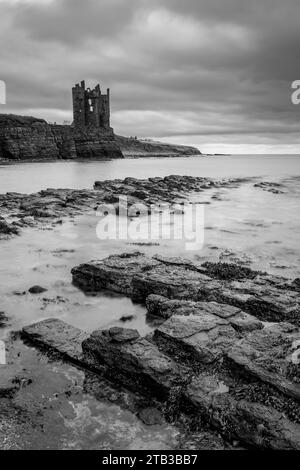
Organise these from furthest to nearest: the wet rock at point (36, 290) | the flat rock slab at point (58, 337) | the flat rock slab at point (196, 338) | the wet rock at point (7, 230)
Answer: the wet rock at point (7, 230) → the wet rock at point (36, 290) → the flat rock slab at point (58, 337) → the flat rock slab at point (196, 338)

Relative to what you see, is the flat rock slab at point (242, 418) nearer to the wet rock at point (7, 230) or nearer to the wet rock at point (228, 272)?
the wet rock at point (228, 272)

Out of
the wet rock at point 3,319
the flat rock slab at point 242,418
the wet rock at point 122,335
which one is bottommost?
the flat rock slab at point 242,418

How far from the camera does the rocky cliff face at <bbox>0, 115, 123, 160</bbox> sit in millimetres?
113938

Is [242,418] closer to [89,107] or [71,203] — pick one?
[71,203]

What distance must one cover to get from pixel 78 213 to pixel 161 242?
850 centimetres

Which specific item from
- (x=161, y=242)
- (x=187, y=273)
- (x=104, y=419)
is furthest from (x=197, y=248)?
(x=104, y=419)

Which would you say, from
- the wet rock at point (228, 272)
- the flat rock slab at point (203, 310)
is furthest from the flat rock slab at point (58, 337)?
the wet rock at point (228, 272)

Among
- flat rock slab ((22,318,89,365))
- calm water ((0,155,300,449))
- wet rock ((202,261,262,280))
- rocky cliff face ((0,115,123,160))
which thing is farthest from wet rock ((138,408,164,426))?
rocky cliff face ((0,115,123,160))

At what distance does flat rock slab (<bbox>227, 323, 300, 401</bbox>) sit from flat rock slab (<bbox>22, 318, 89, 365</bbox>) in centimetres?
279

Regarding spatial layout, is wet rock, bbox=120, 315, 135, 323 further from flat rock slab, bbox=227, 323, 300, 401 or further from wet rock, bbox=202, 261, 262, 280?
wet rock, bbox=202, 261, 262, 280

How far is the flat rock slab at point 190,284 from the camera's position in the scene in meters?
8.66

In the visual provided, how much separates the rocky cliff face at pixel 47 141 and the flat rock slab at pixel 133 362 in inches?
4579

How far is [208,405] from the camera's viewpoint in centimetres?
541

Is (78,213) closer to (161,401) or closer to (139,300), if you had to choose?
(139,300)
